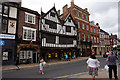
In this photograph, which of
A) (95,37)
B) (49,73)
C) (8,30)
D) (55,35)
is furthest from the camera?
(95,37)

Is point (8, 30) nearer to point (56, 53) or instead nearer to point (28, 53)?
point (28, 53)

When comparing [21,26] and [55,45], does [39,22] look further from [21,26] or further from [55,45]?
[55,45]

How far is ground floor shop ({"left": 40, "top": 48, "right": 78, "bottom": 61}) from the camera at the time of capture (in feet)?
→ 58.6

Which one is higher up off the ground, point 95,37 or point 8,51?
point 95,37

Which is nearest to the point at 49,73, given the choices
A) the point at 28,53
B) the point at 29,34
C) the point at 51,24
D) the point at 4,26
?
the point at 28,53

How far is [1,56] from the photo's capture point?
1293 cm

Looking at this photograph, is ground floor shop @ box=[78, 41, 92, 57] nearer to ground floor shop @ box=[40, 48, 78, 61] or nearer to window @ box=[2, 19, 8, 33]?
ground floor shop @ box=[40, 48, 78, 61]

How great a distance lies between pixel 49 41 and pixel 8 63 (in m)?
8.41

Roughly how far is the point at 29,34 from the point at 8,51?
453 cm

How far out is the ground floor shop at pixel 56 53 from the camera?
703 inches

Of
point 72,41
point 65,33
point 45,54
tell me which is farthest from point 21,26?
point 72,41

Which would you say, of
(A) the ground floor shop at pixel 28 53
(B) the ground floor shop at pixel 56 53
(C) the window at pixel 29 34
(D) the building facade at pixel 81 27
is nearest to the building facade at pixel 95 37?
(D) the building facade at pixel 81 27

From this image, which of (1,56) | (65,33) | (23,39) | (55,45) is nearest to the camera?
(1,56)

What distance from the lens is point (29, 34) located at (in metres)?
16.0
